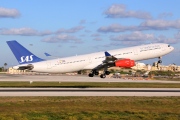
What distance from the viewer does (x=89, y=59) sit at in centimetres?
6762

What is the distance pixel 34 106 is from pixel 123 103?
8.85 meters

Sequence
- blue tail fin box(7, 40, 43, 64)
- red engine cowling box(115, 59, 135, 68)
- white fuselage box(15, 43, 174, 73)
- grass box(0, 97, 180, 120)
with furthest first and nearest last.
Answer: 1. blue tail fin box(7, 40, 43, 64)
2. white fuselage box(15, 43, 174, 73)
3. red engine cowling box(115, 59, 135, 68)
4. grass box(0, 97, 180, 120)

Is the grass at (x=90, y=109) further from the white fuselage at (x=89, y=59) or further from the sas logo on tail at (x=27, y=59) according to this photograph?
the sas logo on tail at (x=27, y=59)

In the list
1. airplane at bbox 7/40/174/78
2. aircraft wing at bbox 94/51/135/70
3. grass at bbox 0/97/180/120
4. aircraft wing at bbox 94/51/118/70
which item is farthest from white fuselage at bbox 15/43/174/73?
grass at bbox 0/97/180/120

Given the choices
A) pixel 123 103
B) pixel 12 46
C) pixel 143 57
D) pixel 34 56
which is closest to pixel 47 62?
pixel 34 56

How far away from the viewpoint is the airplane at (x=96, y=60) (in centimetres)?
6644

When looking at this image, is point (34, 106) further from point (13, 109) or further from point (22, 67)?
point (22, 67)

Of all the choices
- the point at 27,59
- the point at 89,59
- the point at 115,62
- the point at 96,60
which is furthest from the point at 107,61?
the point at 27,59

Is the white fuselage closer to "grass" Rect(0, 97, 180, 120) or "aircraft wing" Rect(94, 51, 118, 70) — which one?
"aircraft wing" Rect(94, 51, 118, 70)

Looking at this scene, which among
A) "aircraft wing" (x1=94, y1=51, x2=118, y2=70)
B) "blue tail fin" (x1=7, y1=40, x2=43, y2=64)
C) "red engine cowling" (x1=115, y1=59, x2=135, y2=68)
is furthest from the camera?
"blue tail fin" (x1=7, y1=40, x2=43, y2=64)

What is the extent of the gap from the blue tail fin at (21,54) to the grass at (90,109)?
3062 centimetres

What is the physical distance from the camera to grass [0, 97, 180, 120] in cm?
2736

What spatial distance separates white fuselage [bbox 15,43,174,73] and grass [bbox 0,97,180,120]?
28144mm

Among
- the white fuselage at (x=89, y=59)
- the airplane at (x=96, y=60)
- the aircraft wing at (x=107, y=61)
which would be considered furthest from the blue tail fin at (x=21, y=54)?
the aircraft wing at (x=107, y=61)
